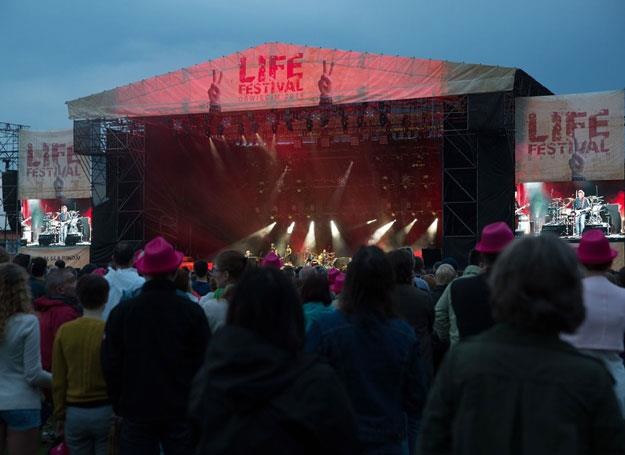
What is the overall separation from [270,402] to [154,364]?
4.71 feet

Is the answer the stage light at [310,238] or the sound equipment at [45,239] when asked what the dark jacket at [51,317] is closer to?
the sound equipment at [45,239]

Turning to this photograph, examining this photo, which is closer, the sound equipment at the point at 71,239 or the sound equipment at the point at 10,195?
the sound equipment at the point at 71,239

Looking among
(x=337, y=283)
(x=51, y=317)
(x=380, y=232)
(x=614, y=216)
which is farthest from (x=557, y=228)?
(x=51, y=317)

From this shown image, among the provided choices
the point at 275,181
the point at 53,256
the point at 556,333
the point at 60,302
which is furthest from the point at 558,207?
the point at 556,333

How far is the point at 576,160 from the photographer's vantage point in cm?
1778

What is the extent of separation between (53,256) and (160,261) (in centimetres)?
2012

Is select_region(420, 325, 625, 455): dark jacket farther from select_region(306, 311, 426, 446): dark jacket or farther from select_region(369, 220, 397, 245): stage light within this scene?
select_region(369, 220, 397, 245): stage light

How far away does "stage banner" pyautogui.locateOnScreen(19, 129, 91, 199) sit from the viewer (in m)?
23.0

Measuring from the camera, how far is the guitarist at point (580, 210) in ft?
59.4

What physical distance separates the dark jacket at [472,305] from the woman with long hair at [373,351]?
31.5 inches

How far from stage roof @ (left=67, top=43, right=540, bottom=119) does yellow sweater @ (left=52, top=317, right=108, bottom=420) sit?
567 inches

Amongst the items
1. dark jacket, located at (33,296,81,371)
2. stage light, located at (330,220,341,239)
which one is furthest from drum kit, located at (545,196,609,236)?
dark jacket, located at (33,296,81,371)

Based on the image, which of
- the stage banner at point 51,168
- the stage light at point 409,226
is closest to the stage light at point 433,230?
the stage light at point 409,226

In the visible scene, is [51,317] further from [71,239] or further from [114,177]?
[71,239]
